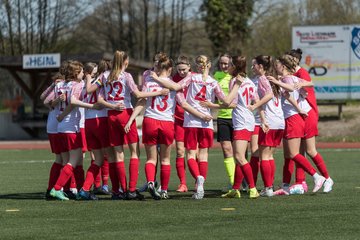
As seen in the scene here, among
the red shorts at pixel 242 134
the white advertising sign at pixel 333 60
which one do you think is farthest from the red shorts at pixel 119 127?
the white advertising sign at pixel 333 60

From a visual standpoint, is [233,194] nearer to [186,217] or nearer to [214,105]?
[214,105]

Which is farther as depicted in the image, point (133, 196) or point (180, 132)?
point (180, 132)

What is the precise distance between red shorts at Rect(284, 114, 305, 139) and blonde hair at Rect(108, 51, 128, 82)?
103 inches

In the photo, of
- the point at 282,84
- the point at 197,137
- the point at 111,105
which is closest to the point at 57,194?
the point at 111,105

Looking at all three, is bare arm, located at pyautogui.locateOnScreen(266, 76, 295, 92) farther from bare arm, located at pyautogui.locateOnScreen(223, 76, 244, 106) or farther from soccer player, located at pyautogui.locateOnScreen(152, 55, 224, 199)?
soccer player, located at pyautogui.locateOnScreen(152, 55, 224, 199)

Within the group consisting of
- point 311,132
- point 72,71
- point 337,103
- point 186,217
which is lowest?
point 337,103

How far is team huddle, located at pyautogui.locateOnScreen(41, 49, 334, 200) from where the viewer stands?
13148mm

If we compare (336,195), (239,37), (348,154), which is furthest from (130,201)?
(239,37)

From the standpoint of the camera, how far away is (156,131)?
13.1 meters

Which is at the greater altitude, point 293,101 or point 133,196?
point 293,101

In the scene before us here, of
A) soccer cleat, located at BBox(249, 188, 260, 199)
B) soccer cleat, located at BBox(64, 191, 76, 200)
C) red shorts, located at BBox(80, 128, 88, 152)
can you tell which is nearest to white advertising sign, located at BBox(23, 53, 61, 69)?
red shorts, located at BBox(80, 128, 88, 152)

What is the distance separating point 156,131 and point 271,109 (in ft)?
5.67

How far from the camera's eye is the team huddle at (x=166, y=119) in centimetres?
1315

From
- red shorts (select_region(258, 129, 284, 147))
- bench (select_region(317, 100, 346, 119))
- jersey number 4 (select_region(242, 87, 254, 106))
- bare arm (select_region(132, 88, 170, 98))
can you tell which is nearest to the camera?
bare arm (select_region(132, 88, 170, 98))
